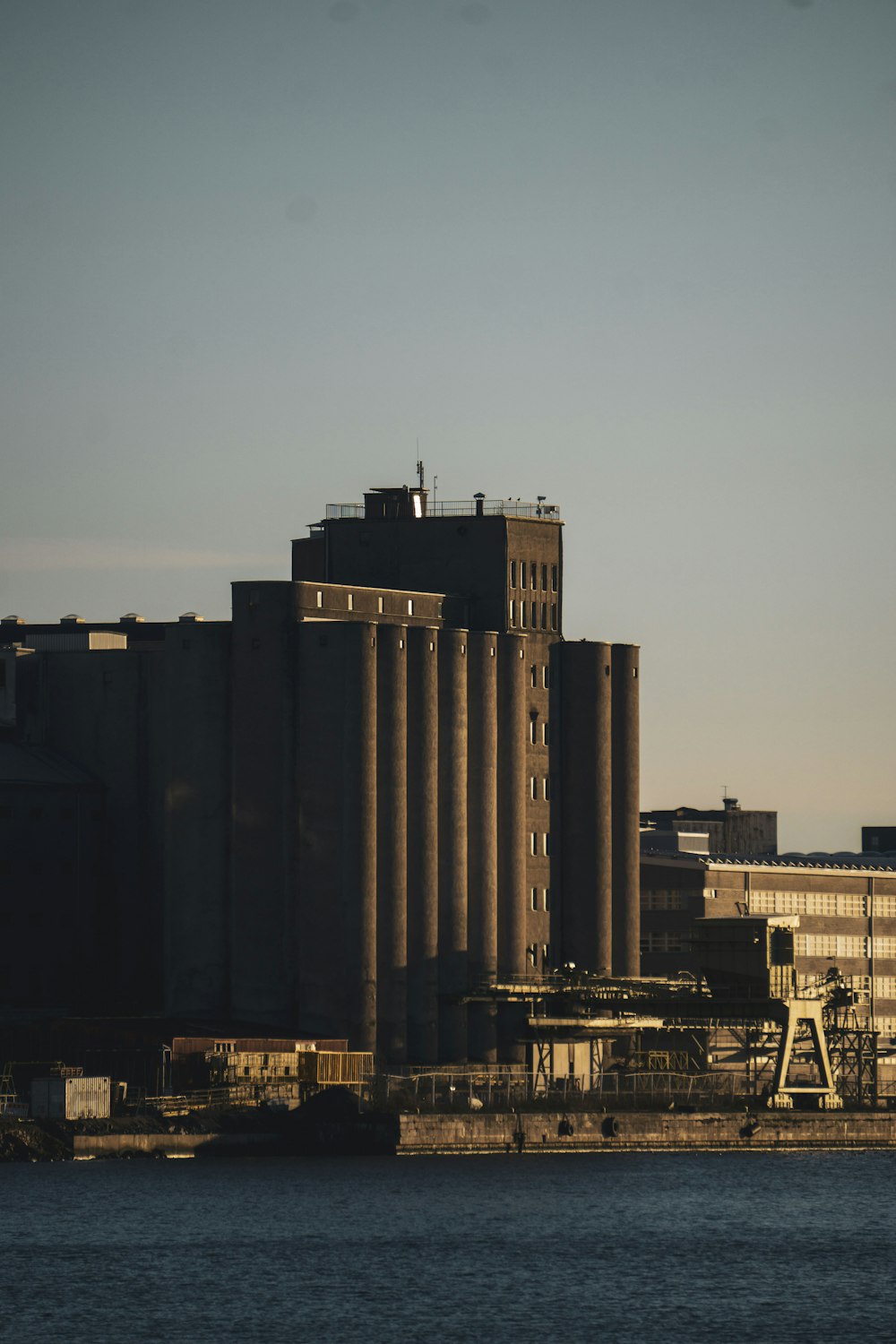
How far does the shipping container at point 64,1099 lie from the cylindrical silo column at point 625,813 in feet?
152

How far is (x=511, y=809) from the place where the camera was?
181 m

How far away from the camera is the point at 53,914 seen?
584ft

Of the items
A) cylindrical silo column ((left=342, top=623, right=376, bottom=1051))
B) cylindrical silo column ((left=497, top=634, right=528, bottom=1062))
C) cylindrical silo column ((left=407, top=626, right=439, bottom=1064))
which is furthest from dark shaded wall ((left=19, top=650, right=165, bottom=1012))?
cylindrical silo column ((left=497, top=634, right=528, bottom=1062))

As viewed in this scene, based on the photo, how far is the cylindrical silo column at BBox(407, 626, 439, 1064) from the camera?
563ft

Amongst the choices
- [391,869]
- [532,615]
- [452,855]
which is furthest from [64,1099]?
Result: [532,615]

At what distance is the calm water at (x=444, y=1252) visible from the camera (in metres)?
102

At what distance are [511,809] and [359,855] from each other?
15748 millimetres

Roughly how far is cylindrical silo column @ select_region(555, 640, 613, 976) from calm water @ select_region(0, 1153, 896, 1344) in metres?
35.2

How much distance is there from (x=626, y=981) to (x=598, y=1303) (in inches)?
2693

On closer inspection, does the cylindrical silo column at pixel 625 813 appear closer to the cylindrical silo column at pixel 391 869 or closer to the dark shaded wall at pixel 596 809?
the dark shaded wall at pixel 596 809

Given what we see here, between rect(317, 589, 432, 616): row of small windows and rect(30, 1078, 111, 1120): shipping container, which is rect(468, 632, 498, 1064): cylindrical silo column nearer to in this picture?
rect(317, 589, 432, 616): row of small windows

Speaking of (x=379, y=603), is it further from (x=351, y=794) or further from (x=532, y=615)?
(x=351, y=794)

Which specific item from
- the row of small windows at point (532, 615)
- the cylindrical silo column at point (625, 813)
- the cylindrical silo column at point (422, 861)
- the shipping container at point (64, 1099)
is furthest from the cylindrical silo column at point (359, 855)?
the cylindrical silo column at point (625, 813)

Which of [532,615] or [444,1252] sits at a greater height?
[532,615]
